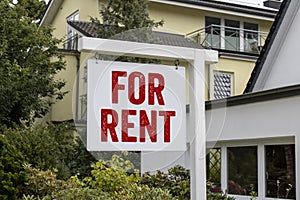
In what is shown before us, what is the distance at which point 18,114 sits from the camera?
17.7 m

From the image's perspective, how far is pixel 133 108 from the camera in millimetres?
6137

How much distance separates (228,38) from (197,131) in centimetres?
1660

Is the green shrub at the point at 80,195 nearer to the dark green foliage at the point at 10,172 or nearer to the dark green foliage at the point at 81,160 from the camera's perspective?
the dark green foliage at the point at 10,172

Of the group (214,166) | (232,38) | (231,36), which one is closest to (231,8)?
(231,36)

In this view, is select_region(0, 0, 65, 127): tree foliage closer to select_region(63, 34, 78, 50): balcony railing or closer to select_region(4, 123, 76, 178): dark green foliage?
select_region(63, 34, 78, 50): balcony railing

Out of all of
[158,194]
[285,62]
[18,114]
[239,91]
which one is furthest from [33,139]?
[239,91]

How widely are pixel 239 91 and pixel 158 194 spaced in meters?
15.8

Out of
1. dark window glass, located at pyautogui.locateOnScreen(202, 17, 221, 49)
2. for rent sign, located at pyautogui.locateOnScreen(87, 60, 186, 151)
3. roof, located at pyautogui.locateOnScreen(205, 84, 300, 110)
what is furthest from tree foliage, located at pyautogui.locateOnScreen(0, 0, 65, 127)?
for rent sign, located at pyautogui.locateOnScreen(87, 60, 186, 151)

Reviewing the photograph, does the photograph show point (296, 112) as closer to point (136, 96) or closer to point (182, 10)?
point (136, 96)

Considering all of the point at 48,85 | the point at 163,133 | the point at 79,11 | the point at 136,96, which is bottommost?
the point at 163,133

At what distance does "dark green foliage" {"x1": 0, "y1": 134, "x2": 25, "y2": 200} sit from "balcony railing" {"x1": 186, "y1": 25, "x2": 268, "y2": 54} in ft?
44.1

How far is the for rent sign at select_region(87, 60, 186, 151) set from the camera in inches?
237

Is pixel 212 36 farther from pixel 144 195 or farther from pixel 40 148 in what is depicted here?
pixel 144 195

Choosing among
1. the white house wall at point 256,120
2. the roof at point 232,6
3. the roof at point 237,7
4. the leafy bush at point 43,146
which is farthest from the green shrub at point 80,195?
the roof at point 237,7
